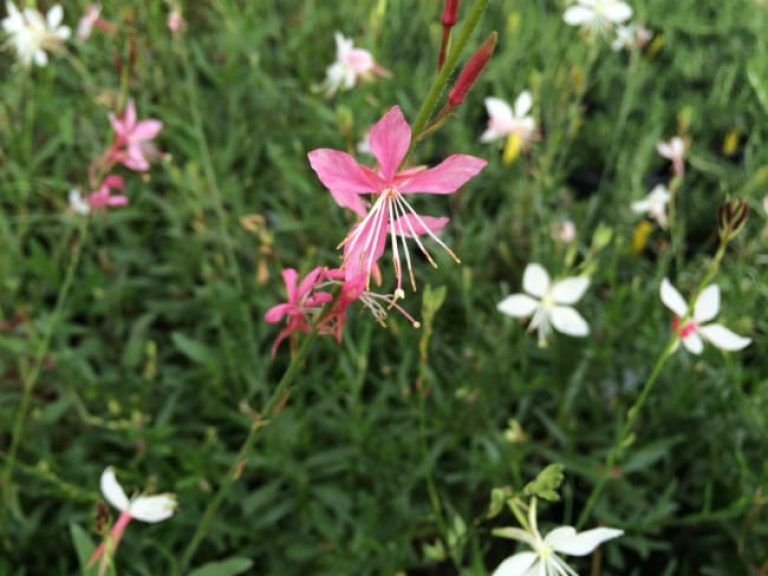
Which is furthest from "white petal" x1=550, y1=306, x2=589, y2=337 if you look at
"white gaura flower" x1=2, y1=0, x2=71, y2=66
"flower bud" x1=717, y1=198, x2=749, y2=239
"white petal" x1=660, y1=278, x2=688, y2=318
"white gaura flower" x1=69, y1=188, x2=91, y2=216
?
"white gaura flower" x1=2, y1=0, x2=71, y2=66

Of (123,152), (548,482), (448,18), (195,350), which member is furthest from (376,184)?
(195,350)

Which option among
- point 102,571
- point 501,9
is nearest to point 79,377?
point 102,571

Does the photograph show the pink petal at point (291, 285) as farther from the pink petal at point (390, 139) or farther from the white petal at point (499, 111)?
the white petal at point (499, 111)

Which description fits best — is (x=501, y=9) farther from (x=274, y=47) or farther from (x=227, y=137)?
(x=227, y=137)

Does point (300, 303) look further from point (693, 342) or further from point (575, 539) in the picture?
point (693, 342)

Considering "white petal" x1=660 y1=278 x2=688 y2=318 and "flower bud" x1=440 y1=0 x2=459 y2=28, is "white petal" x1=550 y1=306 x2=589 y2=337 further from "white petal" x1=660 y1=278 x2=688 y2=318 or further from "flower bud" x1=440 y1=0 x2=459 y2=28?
"flower bud" x1=440 y1=0 x2=459 y2=28
